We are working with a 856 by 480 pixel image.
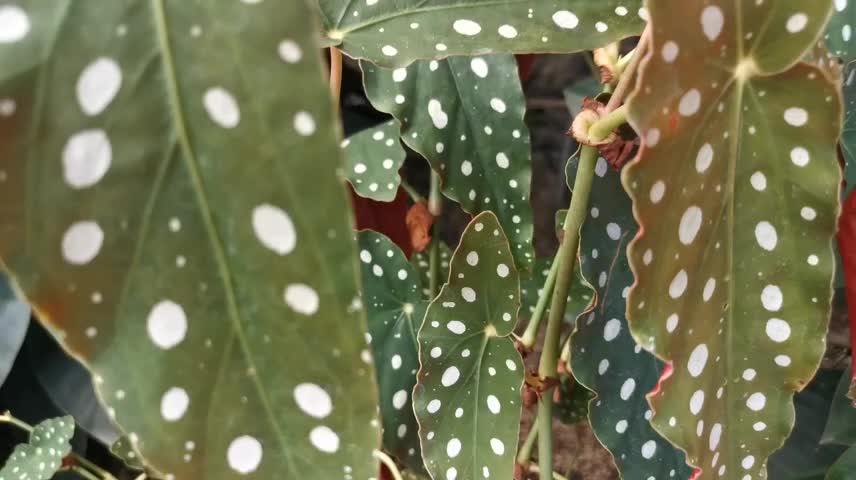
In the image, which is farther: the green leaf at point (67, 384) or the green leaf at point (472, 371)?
the green leaf at point (67, 384)

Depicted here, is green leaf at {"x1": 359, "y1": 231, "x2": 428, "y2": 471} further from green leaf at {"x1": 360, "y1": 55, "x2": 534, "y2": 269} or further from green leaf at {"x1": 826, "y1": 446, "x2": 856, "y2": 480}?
green leaf at {"x1": 826, "y1": 446, "x2": 856, "y2": 480}

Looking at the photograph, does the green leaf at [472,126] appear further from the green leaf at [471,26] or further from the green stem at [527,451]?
the green stem at [527,451]

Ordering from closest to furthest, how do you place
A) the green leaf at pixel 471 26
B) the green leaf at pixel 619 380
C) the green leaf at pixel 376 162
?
the green leaf at pixel 471 26 → the green leaf at pixel 619 380 → the green leaf at pixel 376 162

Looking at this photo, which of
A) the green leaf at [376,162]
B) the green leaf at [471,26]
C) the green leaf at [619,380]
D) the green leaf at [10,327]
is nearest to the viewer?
the green leaf at [471,26]

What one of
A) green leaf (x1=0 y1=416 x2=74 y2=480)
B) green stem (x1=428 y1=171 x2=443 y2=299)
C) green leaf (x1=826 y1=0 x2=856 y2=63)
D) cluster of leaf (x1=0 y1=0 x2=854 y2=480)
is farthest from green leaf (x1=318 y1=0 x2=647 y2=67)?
green leaf (x1=0 y1=416 x2=74 y2=480)

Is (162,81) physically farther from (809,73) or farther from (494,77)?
(494,77)

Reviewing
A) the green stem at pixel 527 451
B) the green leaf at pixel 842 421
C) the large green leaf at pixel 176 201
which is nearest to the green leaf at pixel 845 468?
the green leaf at pixel 842 421

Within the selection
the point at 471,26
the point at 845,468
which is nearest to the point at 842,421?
the point at 845,468

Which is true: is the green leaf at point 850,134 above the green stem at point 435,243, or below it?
above
